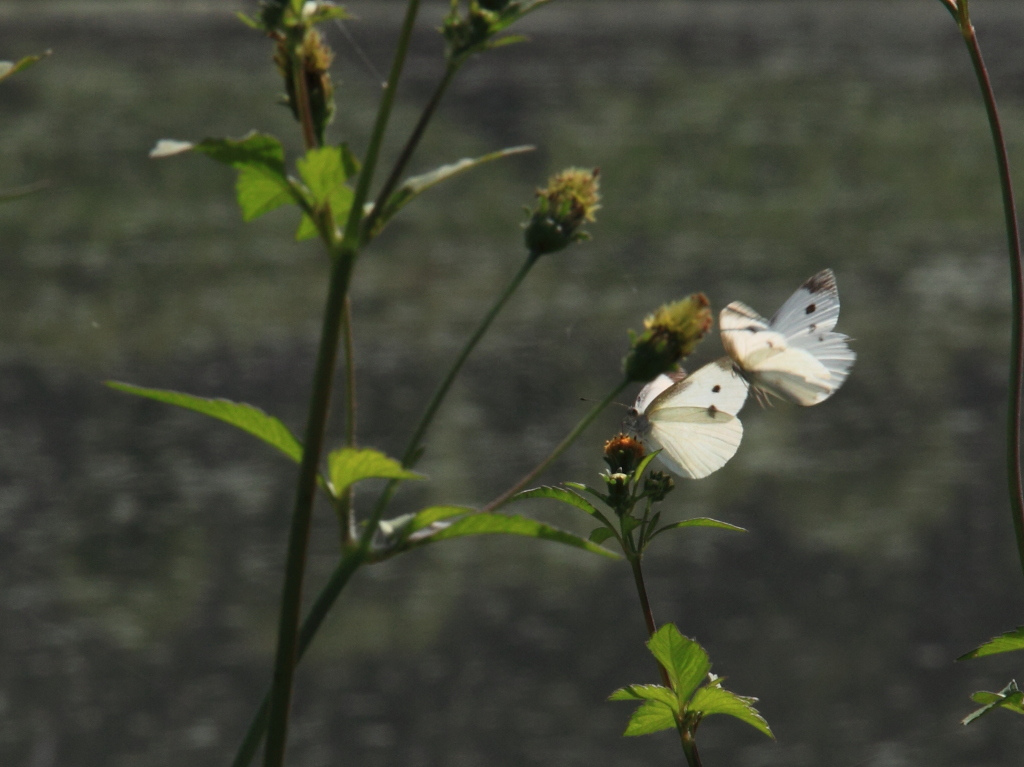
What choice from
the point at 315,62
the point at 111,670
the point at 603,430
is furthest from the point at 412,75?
the point at 315,62

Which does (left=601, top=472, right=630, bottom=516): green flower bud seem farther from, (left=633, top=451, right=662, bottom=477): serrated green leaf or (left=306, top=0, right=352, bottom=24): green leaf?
(left=306, top=0, right=352, bottom=24): green leaf

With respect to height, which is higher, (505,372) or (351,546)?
(351,546)

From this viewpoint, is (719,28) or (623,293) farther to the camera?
(719,28)

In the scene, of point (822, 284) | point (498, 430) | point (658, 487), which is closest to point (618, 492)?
point (658, 487)

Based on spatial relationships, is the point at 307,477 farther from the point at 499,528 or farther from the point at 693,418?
the point at 693,418

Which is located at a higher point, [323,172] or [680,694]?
[323,172]

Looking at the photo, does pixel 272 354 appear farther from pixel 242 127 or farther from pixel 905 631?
pixel 905 631
